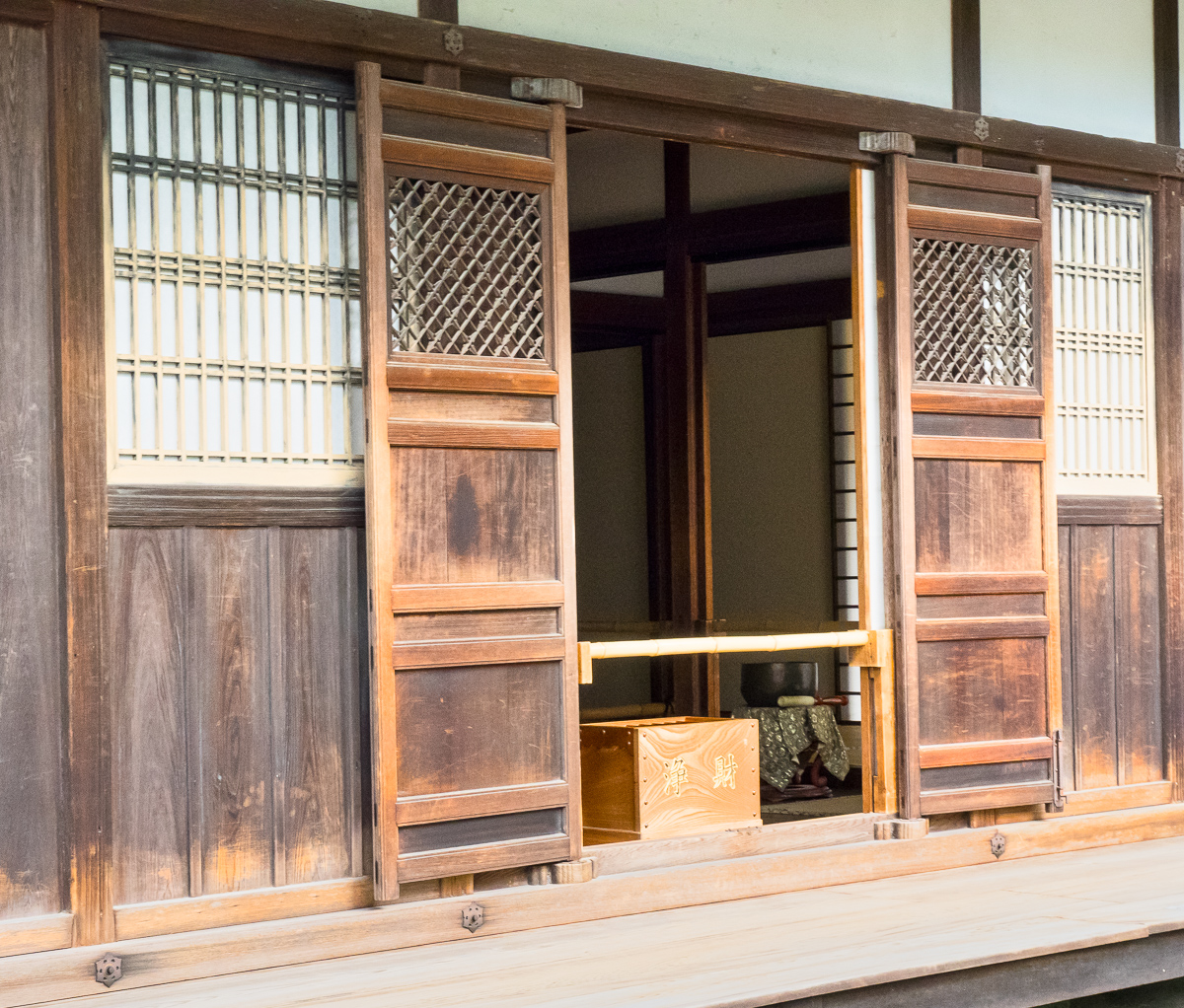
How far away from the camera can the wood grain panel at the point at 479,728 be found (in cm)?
389

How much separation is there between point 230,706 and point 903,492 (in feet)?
7.36

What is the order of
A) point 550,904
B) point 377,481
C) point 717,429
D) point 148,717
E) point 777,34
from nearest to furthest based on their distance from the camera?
point 148,717 < point 377,481 < point 550,904 < point 777,34 < point 717,429

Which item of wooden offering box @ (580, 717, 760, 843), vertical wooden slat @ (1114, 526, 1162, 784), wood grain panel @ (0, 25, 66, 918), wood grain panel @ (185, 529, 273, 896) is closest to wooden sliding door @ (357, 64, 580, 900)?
wood grain panel @ (185, 529, 273, 896)

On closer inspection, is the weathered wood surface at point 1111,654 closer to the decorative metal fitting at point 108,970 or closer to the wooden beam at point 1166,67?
the wooden beam at point 1166,67

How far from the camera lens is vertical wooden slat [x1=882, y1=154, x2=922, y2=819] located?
15.7 feet

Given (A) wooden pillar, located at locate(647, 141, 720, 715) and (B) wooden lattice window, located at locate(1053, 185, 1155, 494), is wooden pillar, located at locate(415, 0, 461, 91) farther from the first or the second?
(A) wooden pillar, located at locate(647, 141, 720, 715)

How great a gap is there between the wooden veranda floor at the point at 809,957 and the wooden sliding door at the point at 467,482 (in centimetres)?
31

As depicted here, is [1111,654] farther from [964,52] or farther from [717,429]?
[717,429]

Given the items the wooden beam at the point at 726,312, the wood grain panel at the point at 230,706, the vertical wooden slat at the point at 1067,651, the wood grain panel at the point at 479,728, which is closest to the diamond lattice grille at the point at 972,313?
the vertical wooden slat at the point at 1067,651

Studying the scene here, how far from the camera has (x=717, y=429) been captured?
356 inches

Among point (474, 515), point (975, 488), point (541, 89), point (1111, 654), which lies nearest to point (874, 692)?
point (975, 488)

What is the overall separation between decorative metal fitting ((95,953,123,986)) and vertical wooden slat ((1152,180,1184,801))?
3846mm

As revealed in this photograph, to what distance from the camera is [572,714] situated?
13.6ft

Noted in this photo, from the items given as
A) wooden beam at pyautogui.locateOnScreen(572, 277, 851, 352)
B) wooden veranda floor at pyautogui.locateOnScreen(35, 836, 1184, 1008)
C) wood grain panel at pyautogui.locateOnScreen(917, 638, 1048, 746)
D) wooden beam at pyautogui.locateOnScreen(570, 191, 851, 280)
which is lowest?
wooden veranda floor at pyautogui.locateOnScreen(35, 836, 1184, 1008)
